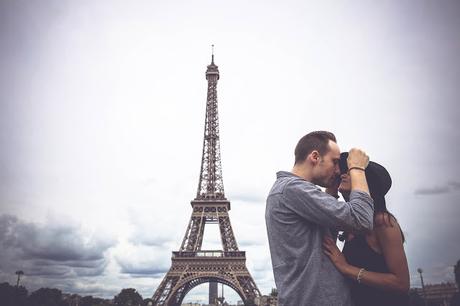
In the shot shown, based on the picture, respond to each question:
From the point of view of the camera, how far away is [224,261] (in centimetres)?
3734

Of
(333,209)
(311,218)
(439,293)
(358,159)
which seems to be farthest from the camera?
(439,293)

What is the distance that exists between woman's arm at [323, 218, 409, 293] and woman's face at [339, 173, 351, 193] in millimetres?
362

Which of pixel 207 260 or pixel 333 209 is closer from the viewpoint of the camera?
pixel 333 209

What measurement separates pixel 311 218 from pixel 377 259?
1.88 feet

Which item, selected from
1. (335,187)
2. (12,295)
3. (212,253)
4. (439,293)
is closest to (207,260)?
(212,253)

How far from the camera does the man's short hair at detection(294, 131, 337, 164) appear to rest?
2653 mm

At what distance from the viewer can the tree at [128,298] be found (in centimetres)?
6438

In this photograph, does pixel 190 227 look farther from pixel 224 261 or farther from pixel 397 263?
pixel 397 263

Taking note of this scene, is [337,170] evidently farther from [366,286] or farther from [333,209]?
[366,286]

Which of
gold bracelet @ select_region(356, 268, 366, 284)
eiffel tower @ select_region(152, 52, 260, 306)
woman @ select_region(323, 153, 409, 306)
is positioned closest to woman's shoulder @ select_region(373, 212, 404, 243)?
woman @ select_region(323, 153, 409, 306)

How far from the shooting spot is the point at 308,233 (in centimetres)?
247

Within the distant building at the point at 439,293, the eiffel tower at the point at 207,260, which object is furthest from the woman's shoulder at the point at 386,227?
the distant building at the point at 439,293

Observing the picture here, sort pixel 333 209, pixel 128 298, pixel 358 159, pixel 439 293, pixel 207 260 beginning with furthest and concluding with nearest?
pixel 439 293 → pixel 128 298 → pixel 207 260 → pixel 358 159 → pixel 333 209

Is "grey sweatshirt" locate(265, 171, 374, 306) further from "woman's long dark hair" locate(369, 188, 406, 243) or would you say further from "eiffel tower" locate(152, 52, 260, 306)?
"eiffel tower" locate(152, 52, 260, 306)
